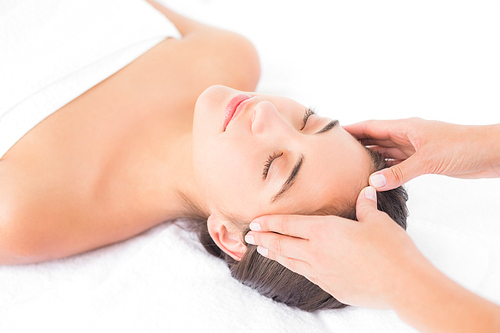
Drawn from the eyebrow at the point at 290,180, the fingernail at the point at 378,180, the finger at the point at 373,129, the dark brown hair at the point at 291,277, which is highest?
the finger at the point at 373,129

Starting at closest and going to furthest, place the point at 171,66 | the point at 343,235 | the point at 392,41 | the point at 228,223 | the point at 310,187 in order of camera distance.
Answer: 1. the point at 343,235
2. the point at 310,187
3. the point at 228,223
4. the point at 171,66
5. the point at 392,41

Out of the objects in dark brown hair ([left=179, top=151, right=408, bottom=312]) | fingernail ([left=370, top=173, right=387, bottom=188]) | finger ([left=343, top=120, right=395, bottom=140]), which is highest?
finger ([left=343, top=120, right=395, bottom=140])

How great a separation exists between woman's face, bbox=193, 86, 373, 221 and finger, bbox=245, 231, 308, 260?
0.23ft

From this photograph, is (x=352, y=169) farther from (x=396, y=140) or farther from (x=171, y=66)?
(x=171, y=66)

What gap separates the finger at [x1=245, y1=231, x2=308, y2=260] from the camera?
1.03 m

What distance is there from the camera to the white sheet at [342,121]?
1.29m

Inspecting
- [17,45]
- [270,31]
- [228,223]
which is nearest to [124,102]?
[17,45]

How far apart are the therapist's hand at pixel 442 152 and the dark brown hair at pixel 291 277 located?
86 millimetres

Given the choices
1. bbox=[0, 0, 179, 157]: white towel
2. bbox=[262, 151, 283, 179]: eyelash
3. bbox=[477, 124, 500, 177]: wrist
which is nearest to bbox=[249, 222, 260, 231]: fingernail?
bbox=[262, 151, 283, 179]: eyelash

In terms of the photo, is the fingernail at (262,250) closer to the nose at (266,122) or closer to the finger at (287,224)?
the finger at (287,224)

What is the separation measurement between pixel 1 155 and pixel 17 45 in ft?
1.47

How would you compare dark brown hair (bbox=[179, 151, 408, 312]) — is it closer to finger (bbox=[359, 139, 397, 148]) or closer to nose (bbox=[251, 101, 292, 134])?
finger (bbox=[359, 139, 397, 148])

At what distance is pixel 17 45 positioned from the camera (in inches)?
60.2

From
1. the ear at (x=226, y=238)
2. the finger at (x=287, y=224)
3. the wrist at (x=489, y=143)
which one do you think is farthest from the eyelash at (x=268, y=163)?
the wrist at (x=489, y=143)
